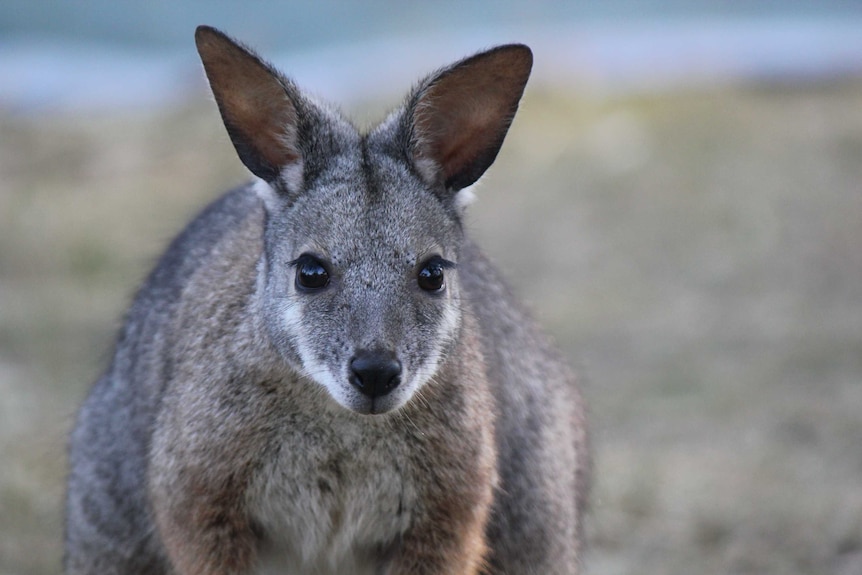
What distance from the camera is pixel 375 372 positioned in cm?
335

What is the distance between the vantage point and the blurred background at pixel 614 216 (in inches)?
234

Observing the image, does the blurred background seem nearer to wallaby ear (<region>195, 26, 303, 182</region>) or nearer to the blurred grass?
the blurred grass

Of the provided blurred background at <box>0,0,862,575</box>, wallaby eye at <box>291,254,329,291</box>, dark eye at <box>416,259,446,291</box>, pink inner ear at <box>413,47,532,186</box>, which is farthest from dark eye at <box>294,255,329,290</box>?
blurred background at <box>0,0,862,575</box>

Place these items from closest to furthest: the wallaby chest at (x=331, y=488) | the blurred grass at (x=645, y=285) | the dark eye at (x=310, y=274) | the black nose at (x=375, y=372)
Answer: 1. the black nose at (x=375, y=372)
2. the dark eye at (x=310, y=274)
3. the wallaby chest at (x=331, y=488)
4. the blurred grass at (x=645, y=285)

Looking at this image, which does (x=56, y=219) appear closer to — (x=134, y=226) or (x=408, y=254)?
(x=134, y=226)

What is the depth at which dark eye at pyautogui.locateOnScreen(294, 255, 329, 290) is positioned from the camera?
357cm

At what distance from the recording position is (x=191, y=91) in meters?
11.8

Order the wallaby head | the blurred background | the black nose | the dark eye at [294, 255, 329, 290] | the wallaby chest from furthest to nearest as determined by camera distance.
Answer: the blurred background → the wallaby chest → the dark eye at [294, 255, 329, 290] → the wallaby head → the black nose

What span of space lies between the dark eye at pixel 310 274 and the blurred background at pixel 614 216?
6.38 feet

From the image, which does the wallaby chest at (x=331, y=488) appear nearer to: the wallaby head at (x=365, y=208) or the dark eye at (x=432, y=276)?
the wallaby head at (x=365, y=208)

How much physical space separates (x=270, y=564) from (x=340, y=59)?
27.6ft

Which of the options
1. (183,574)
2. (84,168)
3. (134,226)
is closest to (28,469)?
(183,574)

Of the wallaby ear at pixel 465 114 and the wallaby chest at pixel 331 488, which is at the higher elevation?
the wallaby ear at pixel 465 114

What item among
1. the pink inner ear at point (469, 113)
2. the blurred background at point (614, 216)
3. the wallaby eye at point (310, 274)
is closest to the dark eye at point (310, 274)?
the wallaby eye at point (310, 274)
